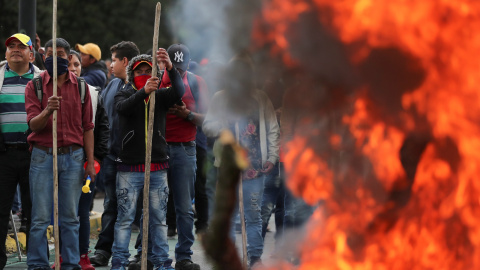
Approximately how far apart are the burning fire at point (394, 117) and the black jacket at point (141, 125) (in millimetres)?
2281

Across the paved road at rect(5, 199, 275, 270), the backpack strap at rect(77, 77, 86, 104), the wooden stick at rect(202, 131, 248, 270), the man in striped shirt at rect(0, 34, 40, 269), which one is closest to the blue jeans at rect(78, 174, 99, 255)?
the paved road at rect(5, 199, 275, 270)

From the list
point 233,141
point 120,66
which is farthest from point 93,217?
point 233,141

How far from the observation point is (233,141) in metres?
6.44

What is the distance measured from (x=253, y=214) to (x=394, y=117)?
8.65ft

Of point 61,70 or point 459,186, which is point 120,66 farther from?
point 459,186

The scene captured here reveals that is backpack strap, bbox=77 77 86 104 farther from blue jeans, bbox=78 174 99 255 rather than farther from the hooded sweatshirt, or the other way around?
blue jeans, bbox=78 174 99 255

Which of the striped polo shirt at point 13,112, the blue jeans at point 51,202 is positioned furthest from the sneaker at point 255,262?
the striped polo shirt at point 13,112

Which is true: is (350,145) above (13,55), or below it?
below

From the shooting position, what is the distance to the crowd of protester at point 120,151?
7.24m

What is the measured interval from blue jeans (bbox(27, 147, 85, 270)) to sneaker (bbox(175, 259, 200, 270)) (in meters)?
1.03

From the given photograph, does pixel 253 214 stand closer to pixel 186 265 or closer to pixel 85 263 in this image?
pixel 186 265

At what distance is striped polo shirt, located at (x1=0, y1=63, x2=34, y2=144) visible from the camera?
7.61 meters

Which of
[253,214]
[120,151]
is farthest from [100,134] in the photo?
[253,214]

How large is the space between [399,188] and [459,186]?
367 millimetres
